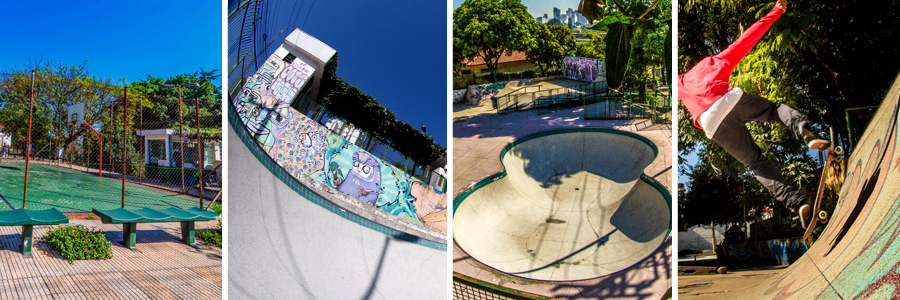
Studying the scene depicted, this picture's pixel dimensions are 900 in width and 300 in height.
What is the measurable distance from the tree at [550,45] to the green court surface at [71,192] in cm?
924

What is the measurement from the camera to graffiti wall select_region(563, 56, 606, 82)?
334 cm

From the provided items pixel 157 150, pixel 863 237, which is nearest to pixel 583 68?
pixel 863 237

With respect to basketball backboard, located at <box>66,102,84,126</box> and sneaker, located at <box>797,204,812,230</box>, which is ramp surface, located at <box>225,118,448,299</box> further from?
basketball backboard, located at <box>66,102,84,126</box>

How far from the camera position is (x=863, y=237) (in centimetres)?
226

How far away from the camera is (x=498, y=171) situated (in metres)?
3.53

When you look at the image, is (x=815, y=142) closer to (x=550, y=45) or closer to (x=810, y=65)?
(x=810, y=65)

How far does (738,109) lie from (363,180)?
2590mm

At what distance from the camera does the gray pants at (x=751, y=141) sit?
2.74 meters

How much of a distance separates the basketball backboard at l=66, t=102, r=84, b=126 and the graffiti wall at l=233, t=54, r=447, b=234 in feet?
30.2

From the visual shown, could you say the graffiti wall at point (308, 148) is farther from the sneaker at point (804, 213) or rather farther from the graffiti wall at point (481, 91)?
the sneaker at point (804, 213)

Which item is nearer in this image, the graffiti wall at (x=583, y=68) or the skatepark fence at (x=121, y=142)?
the graffiti wall at (x=583, y=68)

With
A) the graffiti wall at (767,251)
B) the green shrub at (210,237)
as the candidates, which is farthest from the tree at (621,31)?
the green shrub at (210,237)

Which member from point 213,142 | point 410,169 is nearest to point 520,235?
point 410,169

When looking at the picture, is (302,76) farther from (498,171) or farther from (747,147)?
(747,147)
